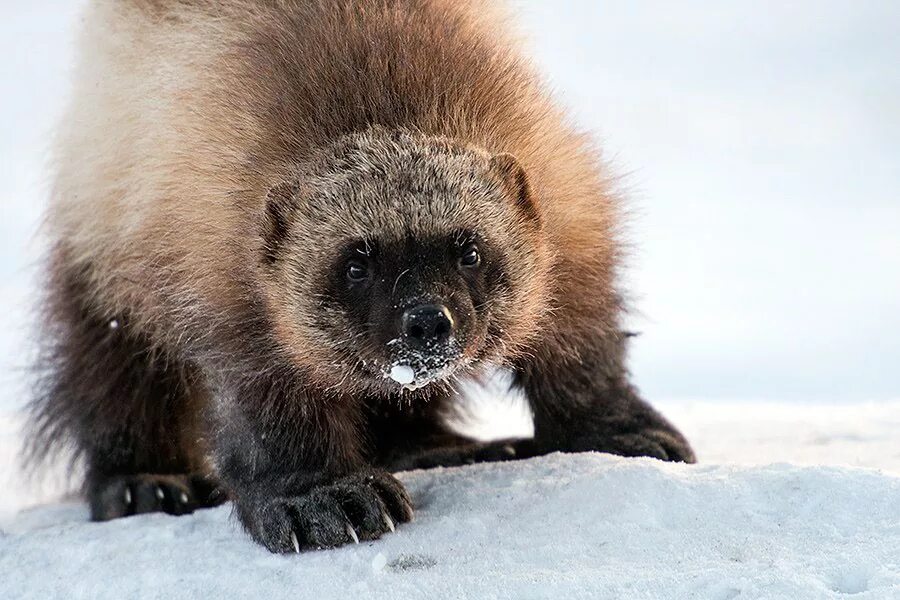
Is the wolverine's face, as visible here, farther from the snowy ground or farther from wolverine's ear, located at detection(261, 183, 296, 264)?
the snowy ground

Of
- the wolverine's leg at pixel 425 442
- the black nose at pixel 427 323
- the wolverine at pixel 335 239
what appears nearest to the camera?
the black nose at pixel 427 323

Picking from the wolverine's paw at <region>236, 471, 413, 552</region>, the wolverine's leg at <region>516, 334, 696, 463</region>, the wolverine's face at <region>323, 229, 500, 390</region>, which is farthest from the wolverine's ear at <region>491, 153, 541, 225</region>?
the wolverine's paw at <region>236, 471, 413, 552</region>

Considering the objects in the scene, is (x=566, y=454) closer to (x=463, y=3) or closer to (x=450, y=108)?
(x=450, y=108)

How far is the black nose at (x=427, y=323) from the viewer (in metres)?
3.21

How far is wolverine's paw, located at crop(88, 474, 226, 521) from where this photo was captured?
15.2 ft

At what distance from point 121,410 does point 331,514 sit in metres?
1.54

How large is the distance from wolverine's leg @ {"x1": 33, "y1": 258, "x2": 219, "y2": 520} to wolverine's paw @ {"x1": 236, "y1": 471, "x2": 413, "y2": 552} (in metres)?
1.05

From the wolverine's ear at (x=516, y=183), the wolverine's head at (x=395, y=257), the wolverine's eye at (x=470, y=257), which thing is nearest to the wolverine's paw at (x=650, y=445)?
the wolverine's head at (x=395, y=257)

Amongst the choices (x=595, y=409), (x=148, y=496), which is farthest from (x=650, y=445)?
(x=148, y=496)

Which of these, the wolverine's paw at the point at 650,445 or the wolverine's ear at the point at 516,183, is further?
the wolverine's paw at the point at 650,445

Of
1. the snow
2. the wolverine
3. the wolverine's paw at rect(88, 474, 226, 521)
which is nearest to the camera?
the snow

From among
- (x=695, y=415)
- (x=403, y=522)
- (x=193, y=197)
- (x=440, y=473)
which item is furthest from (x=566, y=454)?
(x=695, y=415)

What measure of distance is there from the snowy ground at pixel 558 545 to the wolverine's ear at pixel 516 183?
2.92 ft

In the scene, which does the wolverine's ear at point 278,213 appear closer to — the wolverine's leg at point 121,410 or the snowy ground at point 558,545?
the snowy ground at point 558,545
